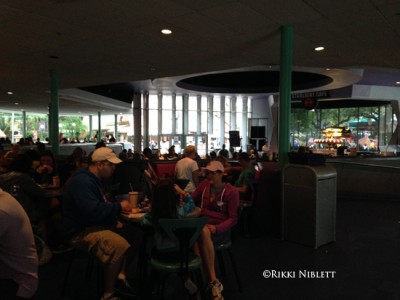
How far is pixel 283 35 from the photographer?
5418 mm

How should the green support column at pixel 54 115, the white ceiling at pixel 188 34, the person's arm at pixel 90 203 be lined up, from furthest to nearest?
the green support column at pixel 54 115, the white ceiling at pixel 188 34, the person's arm at pixel 90 203

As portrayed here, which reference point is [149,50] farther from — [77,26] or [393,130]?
[393,130]

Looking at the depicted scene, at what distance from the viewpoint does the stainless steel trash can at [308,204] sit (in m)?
4.66

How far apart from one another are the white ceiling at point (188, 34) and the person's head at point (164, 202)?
271 centimetres

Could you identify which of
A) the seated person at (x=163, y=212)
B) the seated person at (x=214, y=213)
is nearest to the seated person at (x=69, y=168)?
the seated person at (x=214, y=213)

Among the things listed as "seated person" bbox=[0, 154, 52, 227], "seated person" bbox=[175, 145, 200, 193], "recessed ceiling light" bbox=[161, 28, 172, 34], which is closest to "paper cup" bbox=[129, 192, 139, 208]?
"seated person" bbox=[0, 154, 52, 227]

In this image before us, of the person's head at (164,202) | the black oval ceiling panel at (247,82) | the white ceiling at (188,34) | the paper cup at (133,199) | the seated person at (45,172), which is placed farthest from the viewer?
the black oval ceiling panel at (247,82)

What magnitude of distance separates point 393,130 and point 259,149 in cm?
830

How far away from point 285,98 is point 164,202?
11.2ft

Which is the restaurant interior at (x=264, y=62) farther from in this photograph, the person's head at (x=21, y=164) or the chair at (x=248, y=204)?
the person's head at (x=21, y=164)

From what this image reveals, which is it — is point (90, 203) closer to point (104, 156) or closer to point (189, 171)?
point (104, 156)

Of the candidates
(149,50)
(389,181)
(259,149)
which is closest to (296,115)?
(259,149)

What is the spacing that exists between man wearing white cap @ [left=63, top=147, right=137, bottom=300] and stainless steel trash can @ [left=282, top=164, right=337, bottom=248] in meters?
2.77

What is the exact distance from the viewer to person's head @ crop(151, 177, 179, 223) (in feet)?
9.20
